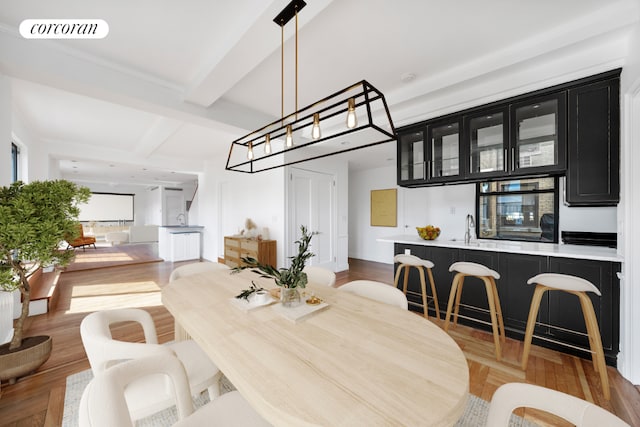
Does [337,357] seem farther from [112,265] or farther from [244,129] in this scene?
[112,265]

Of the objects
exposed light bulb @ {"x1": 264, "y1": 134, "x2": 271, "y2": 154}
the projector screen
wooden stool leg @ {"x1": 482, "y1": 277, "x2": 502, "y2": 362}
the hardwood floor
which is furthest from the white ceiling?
the projector screen

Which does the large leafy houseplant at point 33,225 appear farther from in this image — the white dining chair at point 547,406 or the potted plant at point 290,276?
the white dining chair at point 547,406

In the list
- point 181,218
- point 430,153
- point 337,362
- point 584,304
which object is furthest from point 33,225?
point 181,218

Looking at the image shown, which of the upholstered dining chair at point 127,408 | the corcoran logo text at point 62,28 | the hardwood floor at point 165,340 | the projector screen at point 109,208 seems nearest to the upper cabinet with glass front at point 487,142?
the hardwood floor at point 165,340

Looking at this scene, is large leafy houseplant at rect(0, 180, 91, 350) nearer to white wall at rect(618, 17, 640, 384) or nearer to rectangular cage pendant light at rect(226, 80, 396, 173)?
rectangular cage pendant light at rect(226, 80, 396, 173)

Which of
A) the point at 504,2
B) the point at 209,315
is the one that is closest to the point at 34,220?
the point at 209,315

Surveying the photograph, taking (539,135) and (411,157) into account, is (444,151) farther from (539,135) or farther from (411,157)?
(539,135)

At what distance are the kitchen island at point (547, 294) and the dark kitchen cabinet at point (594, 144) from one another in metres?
0.52

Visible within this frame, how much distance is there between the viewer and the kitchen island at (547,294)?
2.11 meters

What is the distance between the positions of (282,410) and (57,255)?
215 cm

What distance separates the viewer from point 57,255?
1887 millimetres

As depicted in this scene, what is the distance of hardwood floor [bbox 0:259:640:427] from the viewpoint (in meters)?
1.65

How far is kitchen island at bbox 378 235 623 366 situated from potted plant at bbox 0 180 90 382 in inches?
130

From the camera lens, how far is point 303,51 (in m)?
2.22
